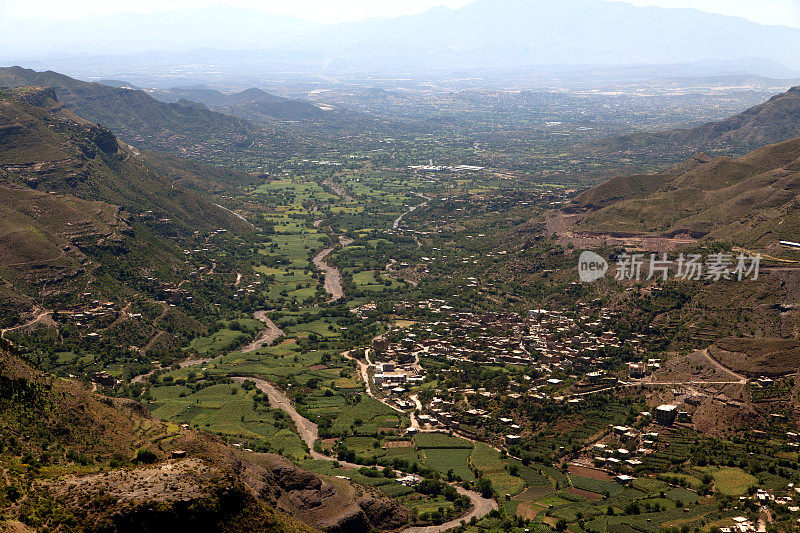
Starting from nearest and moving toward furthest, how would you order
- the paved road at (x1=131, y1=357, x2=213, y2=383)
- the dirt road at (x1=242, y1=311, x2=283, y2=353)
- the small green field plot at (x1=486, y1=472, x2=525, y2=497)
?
the small green field plot at (x1=486, y1=472, x2=525, y2=497)
the paved road at (x1=131, y1=357, x2=213, y2=383)
the dirt road at (x1=242, y1=311, x2=283, y2=353)

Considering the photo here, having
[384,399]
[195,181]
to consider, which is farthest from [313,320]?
[195,181]

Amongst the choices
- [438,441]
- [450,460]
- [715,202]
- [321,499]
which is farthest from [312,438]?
[715,202]

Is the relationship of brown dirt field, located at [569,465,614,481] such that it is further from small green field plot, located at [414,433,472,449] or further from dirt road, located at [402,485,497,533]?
small green field plot, located at [414,433,472,449]

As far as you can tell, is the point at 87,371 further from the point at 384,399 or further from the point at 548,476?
the point at 548,476

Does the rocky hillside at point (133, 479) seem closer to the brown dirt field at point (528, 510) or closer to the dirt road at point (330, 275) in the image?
the brown dirt field at point (528, 510)

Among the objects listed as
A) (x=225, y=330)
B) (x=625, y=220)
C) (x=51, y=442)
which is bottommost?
(x=225, y=330)

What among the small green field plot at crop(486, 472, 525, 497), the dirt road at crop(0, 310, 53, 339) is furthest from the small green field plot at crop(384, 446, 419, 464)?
the dirt road at crop(0, 310, 53, 339)

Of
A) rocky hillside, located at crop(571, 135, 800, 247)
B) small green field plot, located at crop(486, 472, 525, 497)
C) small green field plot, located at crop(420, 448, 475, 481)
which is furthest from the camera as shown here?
rocky hillside, located at crop(571, 135, 800, 247)
